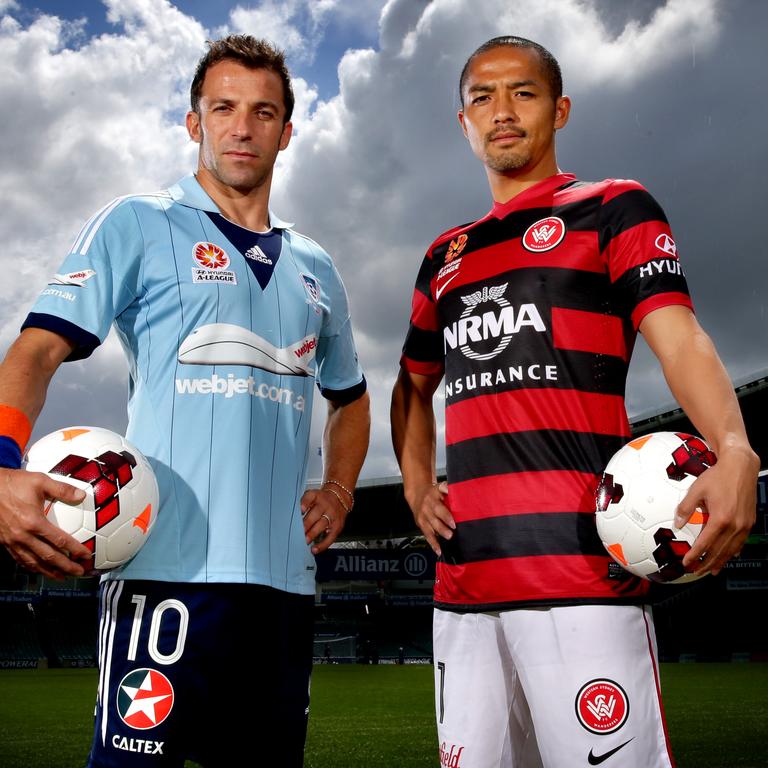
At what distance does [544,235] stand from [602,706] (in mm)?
1333

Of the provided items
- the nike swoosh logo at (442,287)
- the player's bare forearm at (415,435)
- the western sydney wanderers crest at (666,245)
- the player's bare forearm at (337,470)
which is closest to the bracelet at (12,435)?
the player's bare forearm at (337,470)

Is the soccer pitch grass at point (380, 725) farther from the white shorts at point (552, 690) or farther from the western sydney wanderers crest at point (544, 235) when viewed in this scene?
the western sydney wanderers crest at point (544, 235)

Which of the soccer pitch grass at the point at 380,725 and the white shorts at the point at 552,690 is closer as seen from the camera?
the white shorts at the point at 552,690

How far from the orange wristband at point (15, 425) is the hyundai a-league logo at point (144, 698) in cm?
65

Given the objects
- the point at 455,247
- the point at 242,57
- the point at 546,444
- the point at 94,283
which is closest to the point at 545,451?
the point at 546,444

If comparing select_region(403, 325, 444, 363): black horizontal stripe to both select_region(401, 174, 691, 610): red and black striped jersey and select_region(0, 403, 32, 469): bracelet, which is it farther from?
select_region(0, 403, 32, 469): bracelet

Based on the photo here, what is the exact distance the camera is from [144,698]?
2.05 meters

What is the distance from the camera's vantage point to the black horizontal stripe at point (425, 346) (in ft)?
9.43

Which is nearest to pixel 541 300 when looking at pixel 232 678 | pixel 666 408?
pixel 232 678

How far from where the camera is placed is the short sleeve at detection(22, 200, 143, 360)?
221 centimetres

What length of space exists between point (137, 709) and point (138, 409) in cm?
82

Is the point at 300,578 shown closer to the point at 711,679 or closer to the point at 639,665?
the point at 639,665

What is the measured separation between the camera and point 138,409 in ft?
7.73

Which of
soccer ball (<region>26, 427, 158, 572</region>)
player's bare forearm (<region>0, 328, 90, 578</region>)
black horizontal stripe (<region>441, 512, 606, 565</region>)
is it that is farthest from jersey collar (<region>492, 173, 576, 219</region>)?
player's bare forearm (<region>0, 328, 90, 578</region>)
